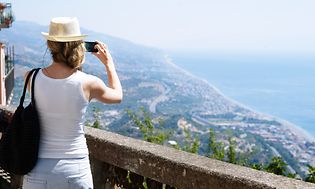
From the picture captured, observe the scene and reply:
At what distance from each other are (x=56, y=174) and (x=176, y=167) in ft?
2.51

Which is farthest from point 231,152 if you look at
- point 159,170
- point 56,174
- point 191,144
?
point 56,174

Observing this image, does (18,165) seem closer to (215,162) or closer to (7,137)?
(7,137)

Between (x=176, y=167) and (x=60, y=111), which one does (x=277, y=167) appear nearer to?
(x=176, y=167)

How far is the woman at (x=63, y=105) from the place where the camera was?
262cm

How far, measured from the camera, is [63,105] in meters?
2.62

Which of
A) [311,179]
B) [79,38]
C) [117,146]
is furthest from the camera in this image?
[311,179]

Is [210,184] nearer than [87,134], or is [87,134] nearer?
[210,184]

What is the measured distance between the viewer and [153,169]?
10.8 feet

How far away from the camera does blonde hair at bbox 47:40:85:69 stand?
2.60 m

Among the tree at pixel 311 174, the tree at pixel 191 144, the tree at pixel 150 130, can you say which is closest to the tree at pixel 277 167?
the tree at pixel 311 174

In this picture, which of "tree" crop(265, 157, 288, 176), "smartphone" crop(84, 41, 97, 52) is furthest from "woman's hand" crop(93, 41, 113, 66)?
"tree" crop(265, 157, 288, 176)

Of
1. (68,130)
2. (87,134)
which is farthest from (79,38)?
(87,134)

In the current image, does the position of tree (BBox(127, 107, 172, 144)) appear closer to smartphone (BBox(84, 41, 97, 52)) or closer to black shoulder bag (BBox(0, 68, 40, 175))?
smartphone (BBox(84, 41, 97, 52))

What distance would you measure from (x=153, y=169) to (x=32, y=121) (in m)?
0.91
